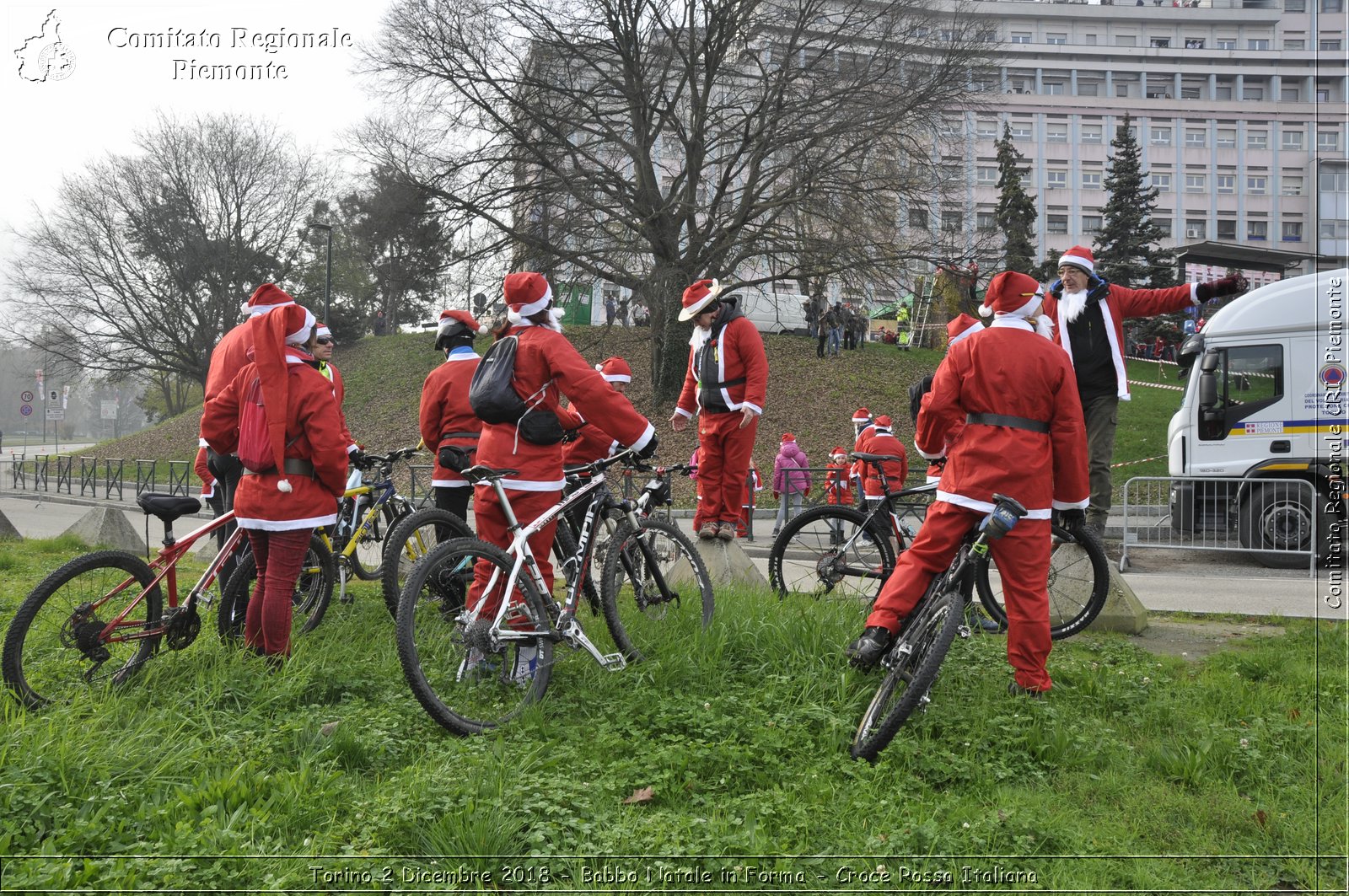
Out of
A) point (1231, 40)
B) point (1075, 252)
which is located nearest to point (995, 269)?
point (1075, 252)

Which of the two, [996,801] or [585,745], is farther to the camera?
[585,745]

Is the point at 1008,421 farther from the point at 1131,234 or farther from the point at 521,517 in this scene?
the point at 1131,234

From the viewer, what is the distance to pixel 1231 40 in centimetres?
8362

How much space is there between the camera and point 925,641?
450 cm

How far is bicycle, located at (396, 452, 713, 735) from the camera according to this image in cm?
440

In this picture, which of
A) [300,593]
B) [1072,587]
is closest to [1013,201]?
[1072,587]

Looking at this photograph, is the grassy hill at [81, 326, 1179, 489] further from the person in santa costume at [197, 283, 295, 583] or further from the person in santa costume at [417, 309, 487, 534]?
the person in santa costume at [197, 283, 295, 583]

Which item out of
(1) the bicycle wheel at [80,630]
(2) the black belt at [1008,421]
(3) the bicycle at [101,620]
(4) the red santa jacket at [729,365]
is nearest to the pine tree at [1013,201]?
(4) the red santa jacket at [729,365]

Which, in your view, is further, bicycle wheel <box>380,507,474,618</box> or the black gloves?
the black gloves

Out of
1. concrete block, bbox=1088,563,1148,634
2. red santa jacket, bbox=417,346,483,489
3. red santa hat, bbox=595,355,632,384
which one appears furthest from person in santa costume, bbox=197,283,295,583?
concrete block, bbox=1088,563,1148,634

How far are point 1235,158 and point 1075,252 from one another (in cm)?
8564

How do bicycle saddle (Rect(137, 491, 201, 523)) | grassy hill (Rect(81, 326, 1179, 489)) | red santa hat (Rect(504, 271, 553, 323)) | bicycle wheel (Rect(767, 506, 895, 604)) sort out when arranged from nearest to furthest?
bicycle saddle (Rect(137, 491, 201, 523))
red santa hat (Rect(504, 271, 553, 323))
bicycle wheel (Rect(767, 506, 895, 604))
grassy hill (Rect(81, 326, 1179, 489))

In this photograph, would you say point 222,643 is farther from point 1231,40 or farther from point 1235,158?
point 1231,40

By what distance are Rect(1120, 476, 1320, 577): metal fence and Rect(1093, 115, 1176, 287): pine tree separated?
121 ft
